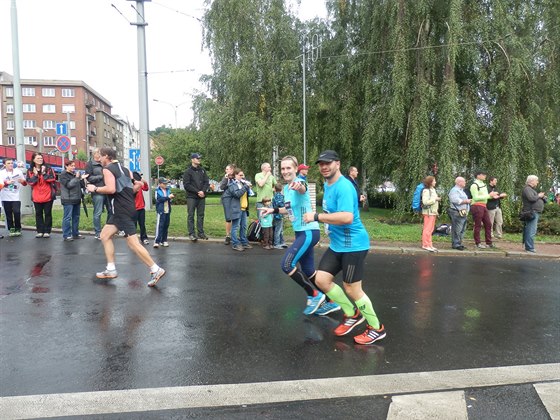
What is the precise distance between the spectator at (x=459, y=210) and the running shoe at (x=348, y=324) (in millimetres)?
6599

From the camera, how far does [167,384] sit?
11.1 ft

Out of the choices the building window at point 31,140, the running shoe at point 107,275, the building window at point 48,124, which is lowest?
the running shoe at point 107,275

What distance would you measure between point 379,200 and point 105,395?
23373 millimetres

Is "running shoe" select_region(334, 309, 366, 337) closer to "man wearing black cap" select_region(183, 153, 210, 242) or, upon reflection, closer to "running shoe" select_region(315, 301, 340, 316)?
"running shoe" select_region(315, 301, 340, 316)

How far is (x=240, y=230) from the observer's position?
10.1m

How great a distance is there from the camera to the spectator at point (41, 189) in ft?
34.6

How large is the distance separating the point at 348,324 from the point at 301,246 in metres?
1.03

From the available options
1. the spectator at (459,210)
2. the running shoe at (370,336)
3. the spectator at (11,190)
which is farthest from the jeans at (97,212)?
the spectator at (459,210)

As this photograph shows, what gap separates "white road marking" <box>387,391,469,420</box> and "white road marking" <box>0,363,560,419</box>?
10 centimetres

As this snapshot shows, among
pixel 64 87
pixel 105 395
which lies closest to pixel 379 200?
pixel 105 395

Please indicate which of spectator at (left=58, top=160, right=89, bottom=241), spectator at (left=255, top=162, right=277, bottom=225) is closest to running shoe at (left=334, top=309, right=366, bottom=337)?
spectator at (left=255, top=162, right=277, bottom=225)

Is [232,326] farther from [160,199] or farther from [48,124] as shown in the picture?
[48,124]

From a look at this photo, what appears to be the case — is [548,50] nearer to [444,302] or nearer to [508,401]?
[444,302]

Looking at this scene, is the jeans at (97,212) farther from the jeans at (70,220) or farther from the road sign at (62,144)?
the road sign at (62,144)
